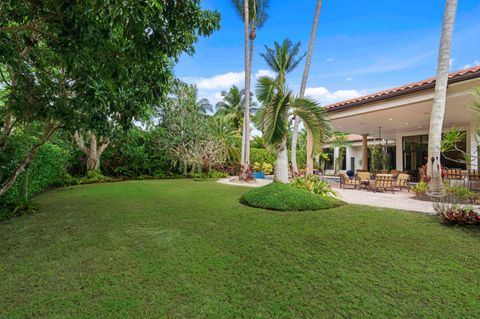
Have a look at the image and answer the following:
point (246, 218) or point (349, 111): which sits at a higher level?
point (349, 111)

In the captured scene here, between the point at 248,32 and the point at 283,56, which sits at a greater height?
the point at 283,56

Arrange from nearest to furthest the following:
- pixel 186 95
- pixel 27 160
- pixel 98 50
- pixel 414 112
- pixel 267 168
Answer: pixel 98 50 → pixel 27 160 → pixel 414 112 → pixel 186 95 → pixel 267 168

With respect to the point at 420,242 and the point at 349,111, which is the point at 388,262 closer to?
the point at 420,242

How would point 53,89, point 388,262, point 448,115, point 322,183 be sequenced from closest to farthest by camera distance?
point 388,262
point 53,89
point 322,183
point 448,115

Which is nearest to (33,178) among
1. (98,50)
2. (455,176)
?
(98,50)

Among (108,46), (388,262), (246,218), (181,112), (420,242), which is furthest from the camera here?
(181,112)

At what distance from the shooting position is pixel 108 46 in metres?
3.60

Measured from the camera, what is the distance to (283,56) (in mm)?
22484

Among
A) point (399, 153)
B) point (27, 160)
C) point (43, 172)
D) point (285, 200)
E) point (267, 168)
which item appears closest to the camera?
point (27, 160)

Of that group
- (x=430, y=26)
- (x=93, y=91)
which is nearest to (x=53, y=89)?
(x=93, y=91)

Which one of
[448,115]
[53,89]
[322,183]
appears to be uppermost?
[448,115]

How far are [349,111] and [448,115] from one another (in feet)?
17.4

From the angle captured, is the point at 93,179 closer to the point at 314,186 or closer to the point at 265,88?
the point at 265,88

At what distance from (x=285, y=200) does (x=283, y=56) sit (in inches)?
770
